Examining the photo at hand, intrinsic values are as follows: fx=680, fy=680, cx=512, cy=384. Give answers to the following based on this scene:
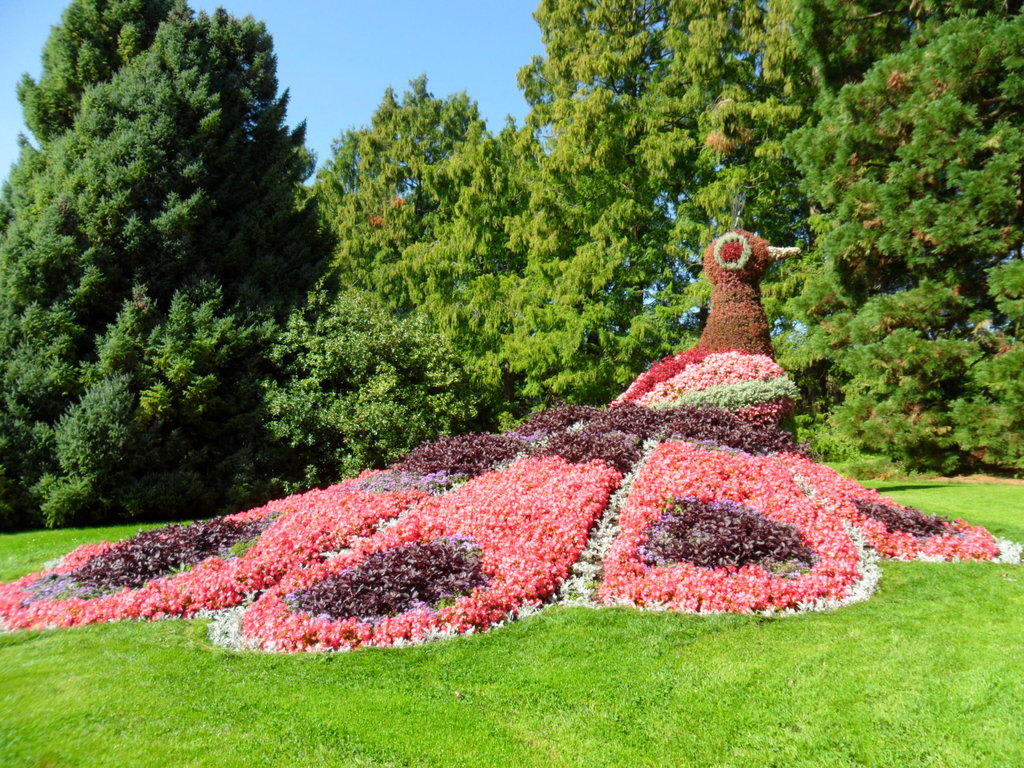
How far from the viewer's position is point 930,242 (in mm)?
14867

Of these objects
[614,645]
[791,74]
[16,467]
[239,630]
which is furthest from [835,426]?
[16,467]

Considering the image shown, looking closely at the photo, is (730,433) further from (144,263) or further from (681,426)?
(144,263)

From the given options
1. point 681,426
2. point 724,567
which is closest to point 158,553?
point 724,567

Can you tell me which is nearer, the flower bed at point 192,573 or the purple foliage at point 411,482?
the flower bed at point 192,573

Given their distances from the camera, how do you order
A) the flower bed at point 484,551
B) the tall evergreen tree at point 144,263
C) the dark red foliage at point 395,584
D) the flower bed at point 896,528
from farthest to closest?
1. the tall evergreen tree at point 144,263
2. the flower bed at point 896,528
3. the dark red foliage at point 395,584
4. the flower bed at point 484,551

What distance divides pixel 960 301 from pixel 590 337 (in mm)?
9148

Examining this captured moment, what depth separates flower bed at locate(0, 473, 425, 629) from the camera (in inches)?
227

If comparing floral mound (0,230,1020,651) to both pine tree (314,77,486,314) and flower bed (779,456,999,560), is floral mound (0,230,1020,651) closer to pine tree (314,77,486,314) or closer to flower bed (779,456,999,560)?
flower bed (779,456,999,560)

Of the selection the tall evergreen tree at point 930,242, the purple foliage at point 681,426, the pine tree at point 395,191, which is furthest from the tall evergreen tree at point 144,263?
the tall evergreen tree at point 930,242

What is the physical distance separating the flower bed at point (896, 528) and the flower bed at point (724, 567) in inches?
12.2

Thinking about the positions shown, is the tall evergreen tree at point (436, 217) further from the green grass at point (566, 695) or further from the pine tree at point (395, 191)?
the green grass at point (566, 695)

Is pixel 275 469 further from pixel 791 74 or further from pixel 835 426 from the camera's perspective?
pixel 791 74

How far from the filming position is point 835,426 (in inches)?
626

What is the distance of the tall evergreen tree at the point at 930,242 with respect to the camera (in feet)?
43.8
